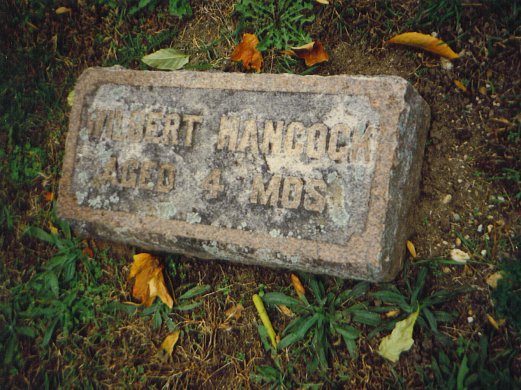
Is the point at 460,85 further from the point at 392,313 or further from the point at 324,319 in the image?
the point at 324,319

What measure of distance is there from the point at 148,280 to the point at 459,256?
1.58m

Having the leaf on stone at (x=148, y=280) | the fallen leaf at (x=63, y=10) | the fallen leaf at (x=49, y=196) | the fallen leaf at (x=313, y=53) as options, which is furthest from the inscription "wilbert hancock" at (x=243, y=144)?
the fallen leaf at (x=63, y=10)

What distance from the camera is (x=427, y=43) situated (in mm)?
2207

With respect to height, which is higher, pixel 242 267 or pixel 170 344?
pixel 242 267

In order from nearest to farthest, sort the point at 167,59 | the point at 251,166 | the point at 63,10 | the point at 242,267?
the point at 251,166 → the point at 242,267 → the point at 167,59 → the point at 63,10

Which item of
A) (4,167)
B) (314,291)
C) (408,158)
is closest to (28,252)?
(4,167)

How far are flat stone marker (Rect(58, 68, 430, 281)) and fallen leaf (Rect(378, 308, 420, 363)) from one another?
0.23 meters

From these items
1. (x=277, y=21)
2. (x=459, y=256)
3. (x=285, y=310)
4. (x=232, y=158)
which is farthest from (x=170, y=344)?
(x=277, y=21)

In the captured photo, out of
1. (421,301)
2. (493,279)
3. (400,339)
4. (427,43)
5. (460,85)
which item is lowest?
(400,339)

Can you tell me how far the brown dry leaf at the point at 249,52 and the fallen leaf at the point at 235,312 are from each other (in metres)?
1.28

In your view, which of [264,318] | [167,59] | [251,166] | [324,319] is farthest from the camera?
[167,59]

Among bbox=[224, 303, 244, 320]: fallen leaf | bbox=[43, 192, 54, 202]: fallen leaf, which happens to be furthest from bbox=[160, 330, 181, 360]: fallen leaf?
bbox=[43, 192, 54, 202]: fallen leaf

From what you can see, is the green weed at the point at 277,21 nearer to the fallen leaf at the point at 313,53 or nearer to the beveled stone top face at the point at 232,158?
the fallen leaf at the point at 313,53

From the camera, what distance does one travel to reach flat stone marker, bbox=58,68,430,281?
1.84 meters
